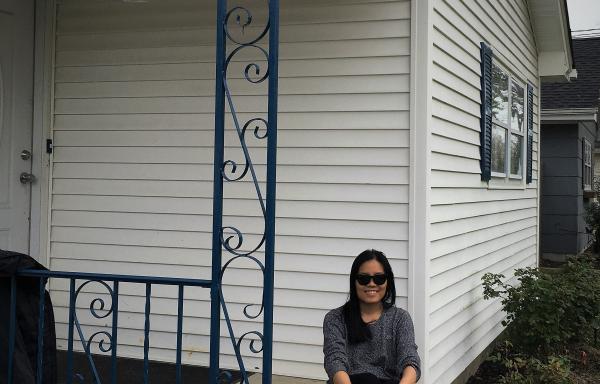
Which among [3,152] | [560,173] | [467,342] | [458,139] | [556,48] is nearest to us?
[3,152]

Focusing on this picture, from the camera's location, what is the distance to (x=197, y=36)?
4.78 metres

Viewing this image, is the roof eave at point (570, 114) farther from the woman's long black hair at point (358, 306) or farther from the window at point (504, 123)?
the woman's long black hair at point (358, 306)

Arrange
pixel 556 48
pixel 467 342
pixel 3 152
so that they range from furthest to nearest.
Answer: pixel 556 48 → pixel 467 342 → pixel 3 152

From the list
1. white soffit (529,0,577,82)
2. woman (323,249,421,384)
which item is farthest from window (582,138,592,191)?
woman (323,249,421,384)

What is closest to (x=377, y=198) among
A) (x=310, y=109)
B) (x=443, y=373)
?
(x=310, y=109)

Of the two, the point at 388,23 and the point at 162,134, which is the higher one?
the point at 388,23

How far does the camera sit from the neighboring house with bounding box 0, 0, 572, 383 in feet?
14.3

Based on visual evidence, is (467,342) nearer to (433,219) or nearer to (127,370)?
(433,219)

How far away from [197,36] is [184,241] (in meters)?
1.41

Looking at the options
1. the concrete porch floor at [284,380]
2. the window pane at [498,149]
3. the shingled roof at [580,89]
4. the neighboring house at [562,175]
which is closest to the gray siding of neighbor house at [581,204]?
the neighboring house at [562,175]

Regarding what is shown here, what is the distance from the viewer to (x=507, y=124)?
6.98 m

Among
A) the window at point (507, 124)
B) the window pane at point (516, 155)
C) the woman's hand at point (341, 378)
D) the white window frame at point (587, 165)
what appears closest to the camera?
the woman's hand at point (341, 378)

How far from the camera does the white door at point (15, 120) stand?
186 inches

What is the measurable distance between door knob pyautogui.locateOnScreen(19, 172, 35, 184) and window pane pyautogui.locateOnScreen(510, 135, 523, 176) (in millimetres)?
4681
